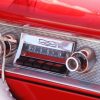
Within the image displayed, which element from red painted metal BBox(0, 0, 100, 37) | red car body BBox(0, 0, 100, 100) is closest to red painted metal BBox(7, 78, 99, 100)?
red car body BBox(0, 0, 100, 100)

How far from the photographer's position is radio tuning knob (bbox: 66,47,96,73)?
0.88m

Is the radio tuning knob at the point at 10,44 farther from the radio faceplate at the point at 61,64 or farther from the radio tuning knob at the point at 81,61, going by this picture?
the radio tuning knob at the point at 81,61

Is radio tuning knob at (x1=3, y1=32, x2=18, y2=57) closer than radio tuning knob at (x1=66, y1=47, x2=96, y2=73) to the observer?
No

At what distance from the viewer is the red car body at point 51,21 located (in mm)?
934

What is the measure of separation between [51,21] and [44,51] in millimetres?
81

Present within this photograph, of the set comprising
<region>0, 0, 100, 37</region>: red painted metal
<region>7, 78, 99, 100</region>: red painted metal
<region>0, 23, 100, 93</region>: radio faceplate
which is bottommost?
<region>7, 78, 99, 100</region>: red painted metal

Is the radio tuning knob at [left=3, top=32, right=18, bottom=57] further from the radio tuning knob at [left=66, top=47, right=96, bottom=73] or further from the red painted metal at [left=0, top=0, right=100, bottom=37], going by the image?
the radio tuning knob at [left=66, top=47, right=96, bottom=73]

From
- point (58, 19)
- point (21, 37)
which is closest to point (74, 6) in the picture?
point (58, 19)

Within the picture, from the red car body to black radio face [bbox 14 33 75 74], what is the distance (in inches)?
1.4

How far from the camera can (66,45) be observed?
0.94 m

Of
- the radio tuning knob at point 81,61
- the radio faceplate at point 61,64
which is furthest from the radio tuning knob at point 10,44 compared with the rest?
the radio tuning knob at point 81,61

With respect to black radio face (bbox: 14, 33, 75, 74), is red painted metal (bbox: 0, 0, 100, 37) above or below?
above

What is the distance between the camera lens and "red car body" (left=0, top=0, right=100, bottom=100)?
0.93 metres

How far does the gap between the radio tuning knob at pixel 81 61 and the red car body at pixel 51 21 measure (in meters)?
0.05
